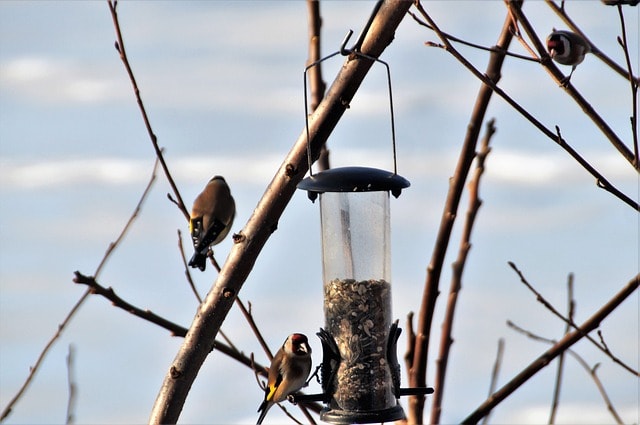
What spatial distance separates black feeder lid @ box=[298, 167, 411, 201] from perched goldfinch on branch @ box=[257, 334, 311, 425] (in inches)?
27.7

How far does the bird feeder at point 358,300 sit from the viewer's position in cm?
319

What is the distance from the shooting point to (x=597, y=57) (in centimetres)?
265

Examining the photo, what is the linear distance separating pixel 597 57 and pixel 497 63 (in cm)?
51

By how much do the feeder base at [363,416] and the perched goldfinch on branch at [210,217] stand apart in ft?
2.68

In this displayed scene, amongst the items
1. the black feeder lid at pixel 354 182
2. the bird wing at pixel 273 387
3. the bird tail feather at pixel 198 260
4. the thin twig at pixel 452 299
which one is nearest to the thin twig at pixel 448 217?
the thin twig at pixel 452 299

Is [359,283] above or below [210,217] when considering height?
below

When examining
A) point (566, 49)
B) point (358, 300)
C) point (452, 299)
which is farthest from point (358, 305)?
point (566, 49)

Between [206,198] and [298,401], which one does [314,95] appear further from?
[298,401]

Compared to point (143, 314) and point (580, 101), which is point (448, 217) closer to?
point (580, 101)

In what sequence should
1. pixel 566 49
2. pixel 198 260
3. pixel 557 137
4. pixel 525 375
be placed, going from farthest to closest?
pixel 566 49
pixel 198 260
pixel 525 375
pixel 557 137

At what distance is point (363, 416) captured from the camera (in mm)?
3039

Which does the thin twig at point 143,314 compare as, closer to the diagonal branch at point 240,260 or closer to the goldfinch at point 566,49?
the diagonal branch at point 240,260

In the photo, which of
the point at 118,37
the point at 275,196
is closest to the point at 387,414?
the point at 275,196

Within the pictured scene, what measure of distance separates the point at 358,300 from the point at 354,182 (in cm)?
68
